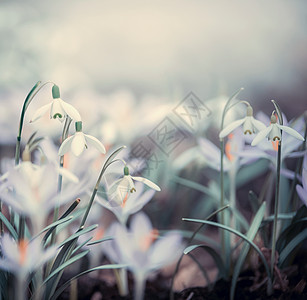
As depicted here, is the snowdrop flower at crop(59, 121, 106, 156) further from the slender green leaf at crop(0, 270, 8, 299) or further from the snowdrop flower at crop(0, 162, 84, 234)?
the slender green leaf at crop(0, 270, 8, 299)

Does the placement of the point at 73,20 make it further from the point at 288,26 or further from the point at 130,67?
the point at 288,26

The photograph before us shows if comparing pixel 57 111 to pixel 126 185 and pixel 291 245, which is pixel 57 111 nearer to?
pixel 126 185

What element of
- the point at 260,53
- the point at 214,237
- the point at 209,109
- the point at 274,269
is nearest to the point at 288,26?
the point at 260,53

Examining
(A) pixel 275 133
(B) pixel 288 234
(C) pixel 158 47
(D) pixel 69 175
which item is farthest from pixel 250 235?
(C) pixel 158 47

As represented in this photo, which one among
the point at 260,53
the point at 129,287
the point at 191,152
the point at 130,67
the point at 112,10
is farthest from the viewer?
the point at 130,67

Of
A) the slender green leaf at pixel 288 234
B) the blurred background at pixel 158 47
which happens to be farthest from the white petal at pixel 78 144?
the blurred background at pixel 158 47

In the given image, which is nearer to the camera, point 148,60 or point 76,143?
point 76,143

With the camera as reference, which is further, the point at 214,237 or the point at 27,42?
the point at 27,42

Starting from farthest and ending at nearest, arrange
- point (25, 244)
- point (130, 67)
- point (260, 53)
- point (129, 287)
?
point (130, 67), point (260, 53), point (129, 287), point (25, 244)
